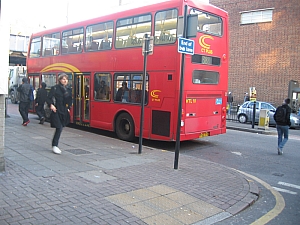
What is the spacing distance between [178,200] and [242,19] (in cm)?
2552

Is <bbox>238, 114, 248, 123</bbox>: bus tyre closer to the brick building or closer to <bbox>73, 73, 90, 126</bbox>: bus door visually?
the brick building

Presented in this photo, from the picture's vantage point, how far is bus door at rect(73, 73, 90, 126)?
1221cm

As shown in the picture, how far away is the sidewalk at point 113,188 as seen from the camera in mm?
4184

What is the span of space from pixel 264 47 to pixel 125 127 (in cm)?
1933

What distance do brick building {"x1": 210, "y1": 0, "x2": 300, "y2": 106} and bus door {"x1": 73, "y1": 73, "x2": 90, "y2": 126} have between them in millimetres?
18401

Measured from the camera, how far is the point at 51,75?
1416 cm

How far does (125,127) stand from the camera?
10789 mm

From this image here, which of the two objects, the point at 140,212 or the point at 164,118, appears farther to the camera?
the point at 164,118

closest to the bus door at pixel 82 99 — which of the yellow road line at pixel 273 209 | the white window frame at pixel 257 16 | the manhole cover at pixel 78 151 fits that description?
the manhole cover at pixel 78 151

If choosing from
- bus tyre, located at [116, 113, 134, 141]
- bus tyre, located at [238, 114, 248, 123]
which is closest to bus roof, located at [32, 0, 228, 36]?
bus tyre, located at [116, 113, 134, 141]

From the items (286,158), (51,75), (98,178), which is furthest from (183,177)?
(51,75)

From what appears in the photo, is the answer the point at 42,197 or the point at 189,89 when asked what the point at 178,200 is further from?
the point at 189,89

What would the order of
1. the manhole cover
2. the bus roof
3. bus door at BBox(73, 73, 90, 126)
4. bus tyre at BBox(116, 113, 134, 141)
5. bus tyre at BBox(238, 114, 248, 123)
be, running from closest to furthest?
the manhole cover, the bus roof, bus tyre at BBox(116, 113, 134, 141), bus door at BBox(73, 73, 90, 126), bus tyre at BBox(238, 114, 248, 123)

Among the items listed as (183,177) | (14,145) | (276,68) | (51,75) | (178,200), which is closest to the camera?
(178,200)
